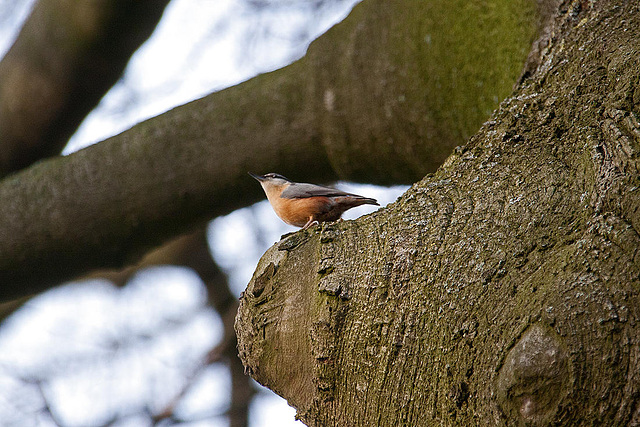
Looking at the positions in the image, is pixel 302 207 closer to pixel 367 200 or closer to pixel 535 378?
pixel 367 200

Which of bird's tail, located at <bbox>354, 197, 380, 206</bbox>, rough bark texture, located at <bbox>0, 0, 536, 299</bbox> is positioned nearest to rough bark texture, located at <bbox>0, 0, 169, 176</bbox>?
rough bark texture, located at <bbox>0, 0, 536, 299</bbox>

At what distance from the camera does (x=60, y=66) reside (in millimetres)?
3047

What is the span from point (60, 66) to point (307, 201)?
1.43 meters

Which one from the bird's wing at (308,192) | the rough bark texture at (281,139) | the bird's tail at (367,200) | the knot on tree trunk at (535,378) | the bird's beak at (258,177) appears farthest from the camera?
the bird's wing at (308,192)

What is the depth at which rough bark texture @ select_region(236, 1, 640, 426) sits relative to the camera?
1044mm

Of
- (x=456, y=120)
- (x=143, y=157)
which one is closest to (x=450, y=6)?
(x=456, y=120)

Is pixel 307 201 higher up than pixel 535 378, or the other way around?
pixel 307 201

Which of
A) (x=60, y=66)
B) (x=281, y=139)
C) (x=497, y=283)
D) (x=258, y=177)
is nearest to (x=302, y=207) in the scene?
(x=258, y=177)

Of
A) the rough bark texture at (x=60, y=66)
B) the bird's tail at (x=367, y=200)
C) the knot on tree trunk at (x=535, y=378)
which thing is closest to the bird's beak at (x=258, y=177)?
the bird's tail at (x=367, y=200)

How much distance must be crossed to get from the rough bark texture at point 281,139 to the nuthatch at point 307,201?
0.14 m

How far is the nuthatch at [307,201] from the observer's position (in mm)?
2963

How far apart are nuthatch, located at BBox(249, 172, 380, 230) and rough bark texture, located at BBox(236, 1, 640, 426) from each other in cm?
137

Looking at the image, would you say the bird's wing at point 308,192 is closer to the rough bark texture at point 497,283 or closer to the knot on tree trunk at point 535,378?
the rough bark texture at point 497,283

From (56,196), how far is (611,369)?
2627 millimetres
